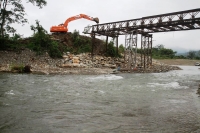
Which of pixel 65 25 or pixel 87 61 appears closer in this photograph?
pixel 87 61

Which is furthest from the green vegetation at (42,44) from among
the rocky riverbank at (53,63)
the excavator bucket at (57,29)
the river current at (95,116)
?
the river current at (95,116)

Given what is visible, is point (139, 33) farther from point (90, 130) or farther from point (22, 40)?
point (90, 130)

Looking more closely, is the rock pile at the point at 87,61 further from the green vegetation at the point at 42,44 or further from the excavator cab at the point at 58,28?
the excavator cab at the point at 58,28

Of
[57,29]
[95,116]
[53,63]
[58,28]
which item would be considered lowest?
[95,116]

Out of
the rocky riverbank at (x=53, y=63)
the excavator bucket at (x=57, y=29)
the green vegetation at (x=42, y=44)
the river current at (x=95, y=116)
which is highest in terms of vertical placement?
the excavator bucket at (x=57, y=29)

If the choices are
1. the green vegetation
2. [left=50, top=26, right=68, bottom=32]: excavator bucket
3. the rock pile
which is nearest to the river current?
the rock pile

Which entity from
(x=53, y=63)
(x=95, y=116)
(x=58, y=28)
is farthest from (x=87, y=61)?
(x=95, y=116)

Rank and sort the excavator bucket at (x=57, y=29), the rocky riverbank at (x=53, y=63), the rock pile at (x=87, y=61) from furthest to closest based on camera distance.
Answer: the excavator bucket at (x=57, y=29)
the rock pile at (x=87, y=61)
the rocky riverbank at (x=53, y=63)

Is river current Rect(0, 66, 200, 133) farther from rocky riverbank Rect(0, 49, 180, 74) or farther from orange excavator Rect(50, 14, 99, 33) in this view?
orange excavator Rect(50, 14, 99, 33)

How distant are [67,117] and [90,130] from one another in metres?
1.15

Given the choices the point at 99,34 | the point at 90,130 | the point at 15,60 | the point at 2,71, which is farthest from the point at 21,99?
the point at 99,34

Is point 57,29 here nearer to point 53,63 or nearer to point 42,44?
point 42,44

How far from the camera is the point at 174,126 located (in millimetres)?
4547

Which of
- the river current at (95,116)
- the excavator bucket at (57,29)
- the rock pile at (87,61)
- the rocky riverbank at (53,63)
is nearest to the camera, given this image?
the river current at (95,116)
